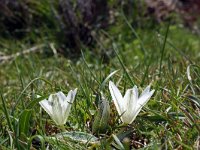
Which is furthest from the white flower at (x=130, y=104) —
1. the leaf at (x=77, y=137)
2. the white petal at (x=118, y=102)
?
the leaf at (x=77, y=137)

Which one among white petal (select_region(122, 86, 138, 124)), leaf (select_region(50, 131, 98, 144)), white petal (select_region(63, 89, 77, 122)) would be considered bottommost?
leaf (select_region(50, 131, 98, 144))

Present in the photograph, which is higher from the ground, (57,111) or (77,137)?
(57,111)

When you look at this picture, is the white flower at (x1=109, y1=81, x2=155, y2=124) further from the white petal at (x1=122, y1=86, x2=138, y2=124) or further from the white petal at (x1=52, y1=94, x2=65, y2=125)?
the white petal at (x1=52, y1=94, x2=65, y2=125)

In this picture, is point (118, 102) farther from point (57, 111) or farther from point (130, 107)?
point (57, 111)

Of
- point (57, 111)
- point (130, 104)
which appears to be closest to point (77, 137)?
point (57, 111)

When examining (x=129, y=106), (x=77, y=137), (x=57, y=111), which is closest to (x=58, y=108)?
(x=57, y=111)

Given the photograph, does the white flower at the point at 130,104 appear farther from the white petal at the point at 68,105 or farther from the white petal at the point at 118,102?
the white petal at the point at 68,105

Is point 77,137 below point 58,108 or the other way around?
below

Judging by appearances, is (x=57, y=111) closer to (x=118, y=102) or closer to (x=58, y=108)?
(x=58, y=108)

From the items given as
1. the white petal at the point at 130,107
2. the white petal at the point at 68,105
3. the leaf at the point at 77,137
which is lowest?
the leaf at the point at 77,137

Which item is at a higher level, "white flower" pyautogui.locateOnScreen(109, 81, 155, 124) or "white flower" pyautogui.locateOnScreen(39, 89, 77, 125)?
"white flower" pyautogui.locateOnScreen(39, 89, 77, 125)

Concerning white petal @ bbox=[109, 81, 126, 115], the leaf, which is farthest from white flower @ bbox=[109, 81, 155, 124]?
the leaf
